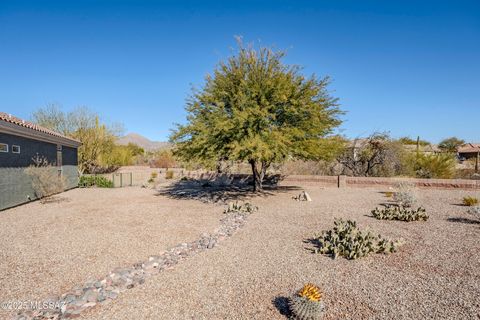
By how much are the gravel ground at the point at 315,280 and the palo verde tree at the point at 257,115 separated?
4.66 metres

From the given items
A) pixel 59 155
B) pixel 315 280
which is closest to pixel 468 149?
pixel 315 280

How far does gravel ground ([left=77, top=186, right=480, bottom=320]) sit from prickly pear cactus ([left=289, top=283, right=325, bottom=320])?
0.27 m

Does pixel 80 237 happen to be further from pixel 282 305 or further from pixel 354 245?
pixel 354 245

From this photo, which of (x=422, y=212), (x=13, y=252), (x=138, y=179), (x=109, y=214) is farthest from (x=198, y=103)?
(x=138, y=179)

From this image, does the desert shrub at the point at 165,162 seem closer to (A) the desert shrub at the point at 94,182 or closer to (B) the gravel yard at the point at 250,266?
(A) the desert shrub at the point at 94,182

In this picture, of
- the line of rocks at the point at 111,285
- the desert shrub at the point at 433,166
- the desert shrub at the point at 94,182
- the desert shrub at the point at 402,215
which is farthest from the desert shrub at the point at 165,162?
the line of rocks at the point at 111,285

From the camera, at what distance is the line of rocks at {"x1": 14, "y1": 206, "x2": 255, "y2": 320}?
435 centimetres

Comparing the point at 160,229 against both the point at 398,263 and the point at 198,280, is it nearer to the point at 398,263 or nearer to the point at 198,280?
the point at 198,280

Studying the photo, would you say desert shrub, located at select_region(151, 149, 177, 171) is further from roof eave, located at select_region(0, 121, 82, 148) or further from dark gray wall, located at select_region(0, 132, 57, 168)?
dark gray wall, located at select_region(0, 132, 57, 168)

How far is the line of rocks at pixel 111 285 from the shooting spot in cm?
435

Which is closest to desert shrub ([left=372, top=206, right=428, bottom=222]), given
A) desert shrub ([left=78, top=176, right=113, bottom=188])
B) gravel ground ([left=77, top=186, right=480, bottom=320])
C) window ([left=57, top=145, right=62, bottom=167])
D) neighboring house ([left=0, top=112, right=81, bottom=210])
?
gravel ground ([left=77, top=186, right=480, bottom=320])

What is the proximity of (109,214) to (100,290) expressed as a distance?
6514 millimetres

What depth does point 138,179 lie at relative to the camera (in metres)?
25.2

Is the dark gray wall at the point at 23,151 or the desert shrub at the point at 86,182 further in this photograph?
the desert shrub at the point at 86,182
